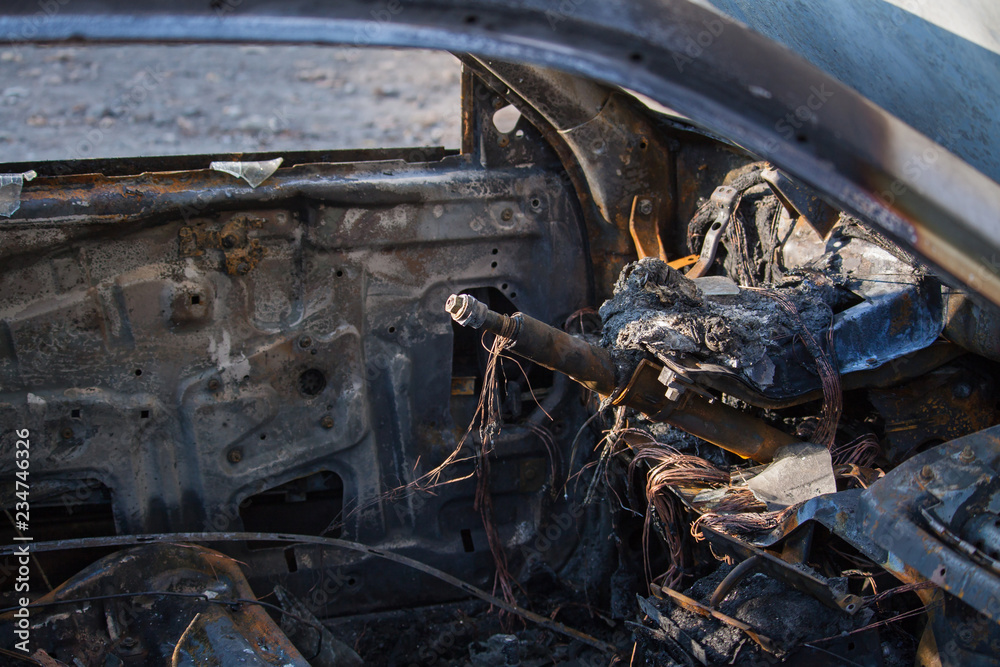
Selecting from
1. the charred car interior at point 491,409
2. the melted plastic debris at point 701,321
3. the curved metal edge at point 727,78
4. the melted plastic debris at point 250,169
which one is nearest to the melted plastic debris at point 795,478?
the charred car interior at point 491,409

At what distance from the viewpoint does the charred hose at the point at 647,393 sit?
207 cm

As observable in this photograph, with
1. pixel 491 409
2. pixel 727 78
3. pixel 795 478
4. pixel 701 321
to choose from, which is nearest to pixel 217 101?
pixel 491 409

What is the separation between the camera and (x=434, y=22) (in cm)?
108

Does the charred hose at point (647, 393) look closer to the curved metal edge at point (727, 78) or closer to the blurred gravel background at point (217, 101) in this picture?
the curved metal edge at point (727, 78)

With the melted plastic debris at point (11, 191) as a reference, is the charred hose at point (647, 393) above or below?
below

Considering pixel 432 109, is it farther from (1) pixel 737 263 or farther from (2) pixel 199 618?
(2) pixel 199 618

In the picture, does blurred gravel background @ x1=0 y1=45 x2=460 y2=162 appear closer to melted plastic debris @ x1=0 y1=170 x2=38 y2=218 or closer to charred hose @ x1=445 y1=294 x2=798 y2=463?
melted plastic debris @ x1=0 y1=170 x2=38 y2=218

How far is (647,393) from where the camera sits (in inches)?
87.7

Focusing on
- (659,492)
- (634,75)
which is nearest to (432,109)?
(659,492)

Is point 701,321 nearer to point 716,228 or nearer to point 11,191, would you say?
point 716,228

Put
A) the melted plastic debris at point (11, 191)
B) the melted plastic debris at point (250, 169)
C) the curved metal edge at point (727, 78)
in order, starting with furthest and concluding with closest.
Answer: the melted plastic debris at point (250, 169)
the melted plastic debris at point (11, 191)
the curved metal edge at point (727, 78)

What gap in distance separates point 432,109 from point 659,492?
25.2 ft

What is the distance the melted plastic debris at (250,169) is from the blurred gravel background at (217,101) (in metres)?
5.67

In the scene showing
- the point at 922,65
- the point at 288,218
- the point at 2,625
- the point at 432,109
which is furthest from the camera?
the point at 432,109
